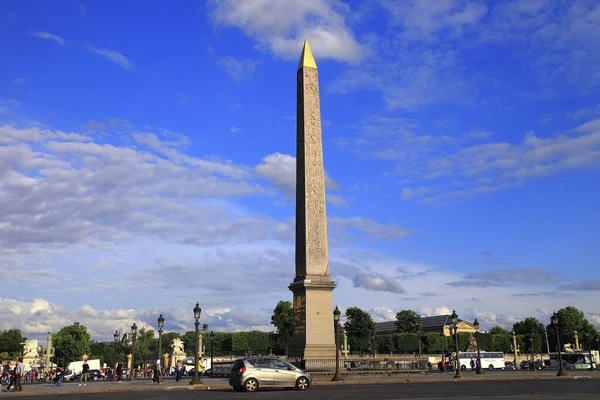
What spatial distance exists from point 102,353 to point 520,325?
10294cm

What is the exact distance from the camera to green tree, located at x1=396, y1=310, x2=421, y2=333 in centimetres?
12349

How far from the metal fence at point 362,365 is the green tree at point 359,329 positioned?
174 ft

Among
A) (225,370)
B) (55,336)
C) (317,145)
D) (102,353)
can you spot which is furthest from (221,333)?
(317,145)

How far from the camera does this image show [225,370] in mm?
48062

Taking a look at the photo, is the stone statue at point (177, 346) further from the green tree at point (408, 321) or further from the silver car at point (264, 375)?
the silver car at point (264, 375)

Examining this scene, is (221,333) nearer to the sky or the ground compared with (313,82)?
nearer to the ground

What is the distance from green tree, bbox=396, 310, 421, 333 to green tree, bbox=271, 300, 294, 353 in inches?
1610

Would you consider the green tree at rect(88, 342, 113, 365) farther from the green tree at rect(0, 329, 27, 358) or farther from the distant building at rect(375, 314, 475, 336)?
the distant building at rect(375, 314, 475, 336)

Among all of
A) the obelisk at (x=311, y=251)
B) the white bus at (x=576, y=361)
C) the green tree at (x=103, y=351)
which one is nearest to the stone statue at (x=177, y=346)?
the green tree at (x=103, y=351)

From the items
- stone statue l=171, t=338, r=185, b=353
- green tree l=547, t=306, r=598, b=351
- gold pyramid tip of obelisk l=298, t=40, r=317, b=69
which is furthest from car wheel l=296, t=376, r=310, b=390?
green tree l=547, t=306, r=598, b=351

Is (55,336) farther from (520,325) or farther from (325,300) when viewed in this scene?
(520,325)

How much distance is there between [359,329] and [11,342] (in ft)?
261

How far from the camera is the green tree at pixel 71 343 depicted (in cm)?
10949

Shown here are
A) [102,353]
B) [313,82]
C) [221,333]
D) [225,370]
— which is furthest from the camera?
[102,353]
